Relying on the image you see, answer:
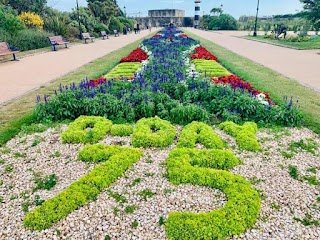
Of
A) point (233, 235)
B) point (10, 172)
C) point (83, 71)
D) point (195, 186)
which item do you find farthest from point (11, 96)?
point (233, 235)

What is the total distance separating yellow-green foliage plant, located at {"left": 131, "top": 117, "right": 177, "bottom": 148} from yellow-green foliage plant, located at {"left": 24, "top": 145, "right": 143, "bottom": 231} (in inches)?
14.0

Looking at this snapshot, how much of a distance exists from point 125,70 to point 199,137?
6808 mm

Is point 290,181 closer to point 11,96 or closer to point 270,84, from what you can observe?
point 270,84

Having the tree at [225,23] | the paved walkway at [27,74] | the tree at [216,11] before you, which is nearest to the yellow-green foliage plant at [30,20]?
the paved walkway at [27,74]

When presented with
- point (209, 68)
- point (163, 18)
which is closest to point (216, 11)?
point (163, 18)

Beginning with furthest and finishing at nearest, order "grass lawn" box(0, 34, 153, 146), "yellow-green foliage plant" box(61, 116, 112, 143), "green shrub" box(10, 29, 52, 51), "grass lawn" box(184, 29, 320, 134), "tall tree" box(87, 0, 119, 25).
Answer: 1. "tall tree" box(87, 0, 119, 25)
2. "green shrub" box(10, 29, 52, 51)
3. "grass lawn" box(184, 29, 320, 134)
4. "grass lawn" box(0, 34, 153, 146)
5. "yellow-green foliage plant" box(61, 116, 112, 143)

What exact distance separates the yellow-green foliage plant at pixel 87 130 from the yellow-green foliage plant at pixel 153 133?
65 centimetres

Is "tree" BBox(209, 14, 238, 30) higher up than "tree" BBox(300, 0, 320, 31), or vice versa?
"tree" BBox(300, 0, 320, 31)

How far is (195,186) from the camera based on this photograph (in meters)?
3.92

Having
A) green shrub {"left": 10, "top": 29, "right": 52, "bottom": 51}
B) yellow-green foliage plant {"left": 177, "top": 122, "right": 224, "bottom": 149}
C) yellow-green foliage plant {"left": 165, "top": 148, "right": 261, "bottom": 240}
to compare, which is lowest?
yellow-green foliage plant {"left": 165, "top": 148, "right": 261, "bottom": 240}

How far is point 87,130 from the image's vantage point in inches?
221

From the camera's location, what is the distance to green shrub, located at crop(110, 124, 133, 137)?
5.52 m

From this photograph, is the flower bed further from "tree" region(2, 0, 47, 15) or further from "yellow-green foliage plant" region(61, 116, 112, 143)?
"tree" region(2, 0, 47, 15)

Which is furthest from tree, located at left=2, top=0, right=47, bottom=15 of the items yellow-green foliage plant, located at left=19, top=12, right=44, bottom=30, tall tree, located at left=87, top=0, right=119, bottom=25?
tall tree, located at left=87, top=0, right=119, bottom=25
